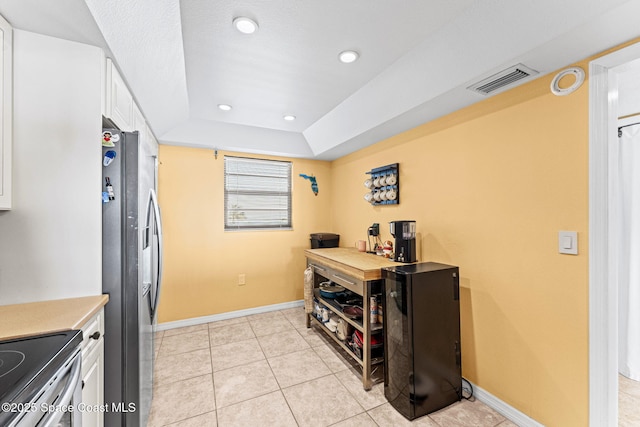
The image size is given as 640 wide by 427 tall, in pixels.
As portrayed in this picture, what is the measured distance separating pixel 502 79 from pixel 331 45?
3.62 ft

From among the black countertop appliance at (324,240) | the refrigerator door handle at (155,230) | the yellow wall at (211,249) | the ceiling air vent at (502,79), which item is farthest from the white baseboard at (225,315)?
the ceiling air vent at (502,79)

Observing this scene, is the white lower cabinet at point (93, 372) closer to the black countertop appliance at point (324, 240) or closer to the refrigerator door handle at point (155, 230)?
the refrigerator door handle at point (155, 230)

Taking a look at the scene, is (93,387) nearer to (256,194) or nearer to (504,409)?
(504,409)

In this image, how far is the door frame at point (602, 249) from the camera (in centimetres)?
133

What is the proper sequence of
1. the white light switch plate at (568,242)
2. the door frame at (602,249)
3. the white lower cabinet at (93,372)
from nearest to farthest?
the white lower cabinet at (93,372) < the door frame at (602,249) < the white light switch plate at (568,242)

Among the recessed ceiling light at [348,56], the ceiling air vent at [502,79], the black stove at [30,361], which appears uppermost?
the recessed ceiling light at [348,56]

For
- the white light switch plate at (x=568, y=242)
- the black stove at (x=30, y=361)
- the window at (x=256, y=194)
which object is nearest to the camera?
the black stove at (x=30, y=361)

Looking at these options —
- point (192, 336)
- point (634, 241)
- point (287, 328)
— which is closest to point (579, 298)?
point (634, 241)

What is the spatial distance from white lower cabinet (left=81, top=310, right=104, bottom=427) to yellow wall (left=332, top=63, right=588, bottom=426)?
7.58 ft

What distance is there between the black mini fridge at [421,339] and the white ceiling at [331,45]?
1.33 metres

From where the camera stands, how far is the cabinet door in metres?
1.13

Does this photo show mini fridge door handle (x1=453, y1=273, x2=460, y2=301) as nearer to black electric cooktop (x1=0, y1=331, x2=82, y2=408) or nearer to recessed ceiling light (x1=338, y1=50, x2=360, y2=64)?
recessed ceiling light (x1=338, y1=50, x2=360, y2=64)

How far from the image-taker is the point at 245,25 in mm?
1523

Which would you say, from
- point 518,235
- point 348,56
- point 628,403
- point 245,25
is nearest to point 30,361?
point 245,25
